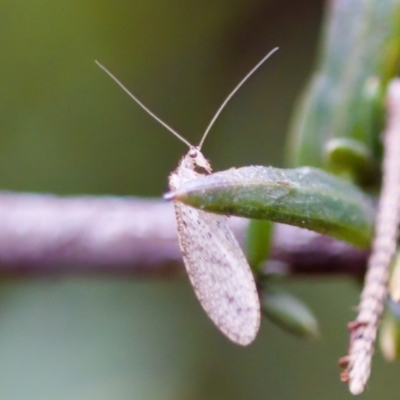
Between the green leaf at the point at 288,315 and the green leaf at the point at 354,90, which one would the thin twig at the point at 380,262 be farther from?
the green leaf at the point at 288,315

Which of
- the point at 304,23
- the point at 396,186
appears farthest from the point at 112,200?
the point at 304,23

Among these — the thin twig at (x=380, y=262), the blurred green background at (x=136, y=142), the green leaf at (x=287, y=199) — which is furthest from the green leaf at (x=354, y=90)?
the blurred green background at (x=136, y=142)

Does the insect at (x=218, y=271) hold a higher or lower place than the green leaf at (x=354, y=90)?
lower

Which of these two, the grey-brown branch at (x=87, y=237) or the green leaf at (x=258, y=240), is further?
the grey-brown branch at (x=87, y=237)

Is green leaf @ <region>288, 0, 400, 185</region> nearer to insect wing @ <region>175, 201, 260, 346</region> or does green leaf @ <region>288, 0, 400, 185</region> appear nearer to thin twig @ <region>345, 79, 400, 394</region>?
thin twig @ <region>345, 79, 400, 394</region>

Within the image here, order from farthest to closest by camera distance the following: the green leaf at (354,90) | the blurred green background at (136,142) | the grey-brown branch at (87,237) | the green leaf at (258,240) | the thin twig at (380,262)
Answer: the blurred green background at (136,142) → the grey-brown branch at (87,237) → the green leaf at (354,90) → the green leaf at (258,240) → the thin twig at (380,262)

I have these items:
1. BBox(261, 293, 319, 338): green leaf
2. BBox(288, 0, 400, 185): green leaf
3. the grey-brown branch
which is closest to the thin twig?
BBox(288, 0, 400, 185): green leaf

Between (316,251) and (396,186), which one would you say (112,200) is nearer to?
(316,251)
